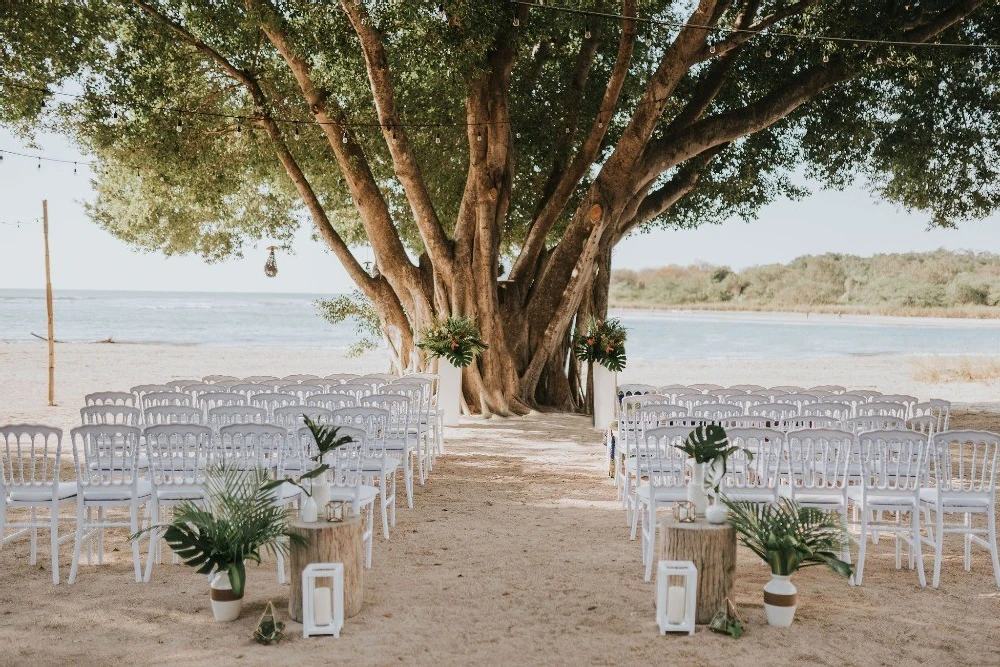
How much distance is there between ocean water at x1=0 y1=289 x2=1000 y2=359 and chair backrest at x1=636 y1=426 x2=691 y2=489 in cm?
3467

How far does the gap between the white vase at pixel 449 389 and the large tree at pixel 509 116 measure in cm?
68

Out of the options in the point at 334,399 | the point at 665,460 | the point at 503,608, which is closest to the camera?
the point at 503,608

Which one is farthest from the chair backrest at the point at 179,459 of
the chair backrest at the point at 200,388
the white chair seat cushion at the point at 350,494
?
the chair backrest at the point at 200,388

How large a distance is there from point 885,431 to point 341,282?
83.6 m

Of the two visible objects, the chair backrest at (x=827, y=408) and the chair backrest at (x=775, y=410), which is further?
the chair backrest at (x=827, y=408)

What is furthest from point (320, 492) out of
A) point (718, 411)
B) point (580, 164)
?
point (580, 164)

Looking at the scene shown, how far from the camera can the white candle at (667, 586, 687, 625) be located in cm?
457

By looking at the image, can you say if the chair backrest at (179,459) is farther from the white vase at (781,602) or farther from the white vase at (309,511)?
the white vase at (781,602)

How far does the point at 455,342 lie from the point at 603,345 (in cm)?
211

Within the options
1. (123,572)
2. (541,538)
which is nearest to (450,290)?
(541,538)

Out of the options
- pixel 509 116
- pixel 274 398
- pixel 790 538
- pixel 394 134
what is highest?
pixel 509 116

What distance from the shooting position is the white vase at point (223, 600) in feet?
15.3

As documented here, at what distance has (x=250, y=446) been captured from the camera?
6.81 metres

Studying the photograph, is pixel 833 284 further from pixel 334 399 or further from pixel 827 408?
pixel 334 399
